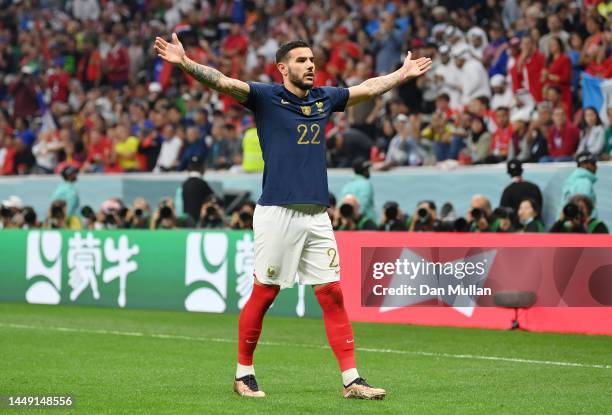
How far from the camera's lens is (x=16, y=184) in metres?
26.5

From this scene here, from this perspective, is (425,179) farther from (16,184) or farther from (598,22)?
(16,184)

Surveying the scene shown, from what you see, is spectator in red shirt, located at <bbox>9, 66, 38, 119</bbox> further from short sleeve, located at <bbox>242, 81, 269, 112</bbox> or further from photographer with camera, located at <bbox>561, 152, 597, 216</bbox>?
short sleeve, located at <bbox>242, 81, 269, 112</bbox>

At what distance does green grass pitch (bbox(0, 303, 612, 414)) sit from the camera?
8164 millimetres

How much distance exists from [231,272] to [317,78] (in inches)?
261

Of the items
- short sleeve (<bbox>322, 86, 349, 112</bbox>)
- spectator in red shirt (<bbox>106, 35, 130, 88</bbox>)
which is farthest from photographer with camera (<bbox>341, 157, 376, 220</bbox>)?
spectator in red shirt (<bbox>106, 35, 130, 88</bbox>)

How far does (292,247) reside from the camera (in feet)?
28.1

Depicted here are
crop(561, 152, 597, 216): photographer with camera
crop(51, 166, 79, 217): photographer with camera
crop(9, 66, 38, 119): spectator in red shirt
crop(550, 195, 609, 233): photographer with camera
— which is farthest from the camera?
crop(9, 66, 38, 119): spectator in red shirt

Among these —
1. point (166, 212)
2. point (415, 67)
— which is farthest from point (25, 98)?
point (415, 67)

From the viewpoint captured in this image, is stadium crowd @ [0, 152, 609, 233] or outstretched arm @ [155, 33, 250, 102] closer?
outstretched arm @ [155, 33, 250, 102]

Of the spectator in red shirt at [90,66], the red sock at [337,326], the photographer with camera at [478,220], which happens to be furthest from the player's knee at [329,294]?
the spectator in red shirt at [90,66]

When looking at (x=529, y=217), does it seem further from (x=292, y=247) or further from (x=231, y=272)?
(x=292, y=247)

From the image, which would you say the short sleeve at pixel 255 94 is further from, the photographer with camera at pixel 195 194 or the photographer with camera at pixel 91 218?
the photographer with camera at pixel 91 218

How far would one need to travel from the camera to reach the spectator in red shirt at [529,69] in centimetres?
1995

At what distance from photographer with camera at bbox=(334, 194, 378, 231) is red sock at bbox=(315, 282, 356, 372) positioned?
9.21 m
